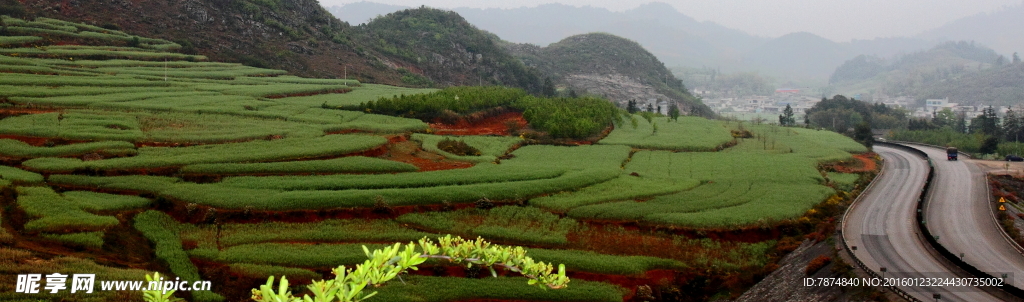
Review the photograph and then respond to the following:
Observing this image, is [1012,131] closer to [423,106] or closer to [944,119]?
[944,119]

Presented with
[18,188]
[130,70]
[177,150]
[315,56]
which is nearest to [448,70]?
[315,56]

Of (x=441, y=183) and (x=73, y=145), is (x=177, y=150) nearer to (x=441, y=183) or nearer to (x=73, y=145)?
(x=73, y=145)

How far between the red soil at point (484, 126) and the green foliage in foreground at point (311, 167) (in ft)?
44.4

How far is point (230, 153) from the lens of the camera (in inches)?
1273

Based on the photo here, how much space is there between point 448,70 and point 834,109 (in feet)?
192

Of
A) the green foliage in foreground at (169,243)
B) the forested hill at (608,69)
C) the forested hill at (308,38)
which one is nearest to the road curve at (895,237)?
the green foliage in foreground at (169,243)

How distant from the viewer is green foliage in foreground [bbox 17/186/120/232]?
832 inches

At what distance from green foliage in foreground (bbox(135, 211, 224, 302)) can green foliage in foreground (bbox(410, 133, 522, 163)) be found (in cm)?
1540

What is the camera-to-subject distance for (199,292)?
1816 cm

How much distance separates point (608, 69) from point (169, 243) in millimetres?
118816

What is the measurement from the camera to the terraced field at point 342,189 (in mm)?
21031

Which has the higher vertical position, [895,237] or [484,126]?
[484,126]

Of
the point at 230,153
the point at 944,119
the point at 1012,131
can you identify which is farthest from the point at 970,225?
the point at 944,119

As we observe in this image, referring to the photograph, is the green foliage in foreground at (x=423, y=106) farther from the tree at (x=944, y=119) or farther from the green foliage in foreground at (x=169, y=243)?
the tree at (x=944, y=119)
